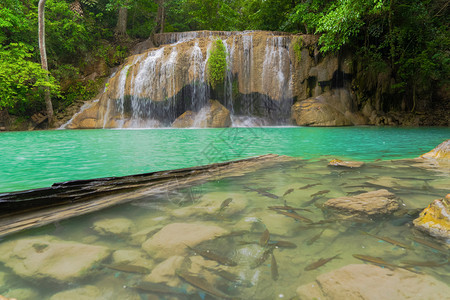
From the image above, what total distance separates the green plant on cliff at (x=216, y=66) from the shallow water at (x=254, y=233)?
1180cm

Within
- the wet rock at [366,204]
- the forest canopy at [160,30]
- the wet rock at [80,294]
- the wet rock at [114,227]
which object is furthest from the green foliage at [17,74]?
the wet rock at [366,204]

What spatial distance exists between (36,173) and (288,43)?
13947 millimetres

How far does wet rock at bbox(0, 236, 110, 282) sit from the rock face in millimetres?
11475

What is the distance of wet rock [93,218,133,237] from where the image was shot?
57.7 inches

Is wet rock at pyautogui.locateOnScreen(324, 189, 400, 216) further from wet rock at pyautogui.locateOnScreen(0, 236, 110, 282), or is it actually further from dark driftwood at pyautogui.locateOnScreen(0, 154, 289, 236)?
wet rock at pyautogui.locateOnScreen(0, 236, 110, 282)

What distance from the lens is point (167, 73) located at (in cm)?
1355

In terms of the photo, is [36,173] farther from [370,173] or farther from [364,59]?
[364,59]

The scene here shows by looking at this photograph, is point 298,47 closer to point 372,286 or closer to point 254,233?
point 254,233

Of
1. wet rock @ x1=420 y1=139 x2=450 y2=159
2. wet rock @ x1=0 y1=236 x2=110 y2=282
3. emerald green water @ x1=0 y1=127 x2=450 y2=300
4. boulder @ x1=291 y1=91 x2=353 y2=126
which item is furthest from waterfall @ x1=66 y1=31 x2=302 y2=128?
wet rock @ x1=0 y1=236 x2=110 y2=282

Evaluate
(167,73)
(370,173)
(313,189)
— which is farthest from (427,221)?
(167,73)

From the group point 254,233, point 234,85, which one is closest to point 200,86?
point 234,85

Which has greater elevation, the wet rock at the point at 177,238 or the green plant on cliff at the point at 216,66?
the green plant on cliff at the point at 216,66

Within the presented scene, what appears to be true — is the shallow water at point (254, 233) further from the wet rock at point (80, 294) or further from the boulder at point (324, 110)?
the boulder at point (324, 110)

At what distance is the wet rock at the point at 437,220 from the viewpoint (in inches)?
52.7
